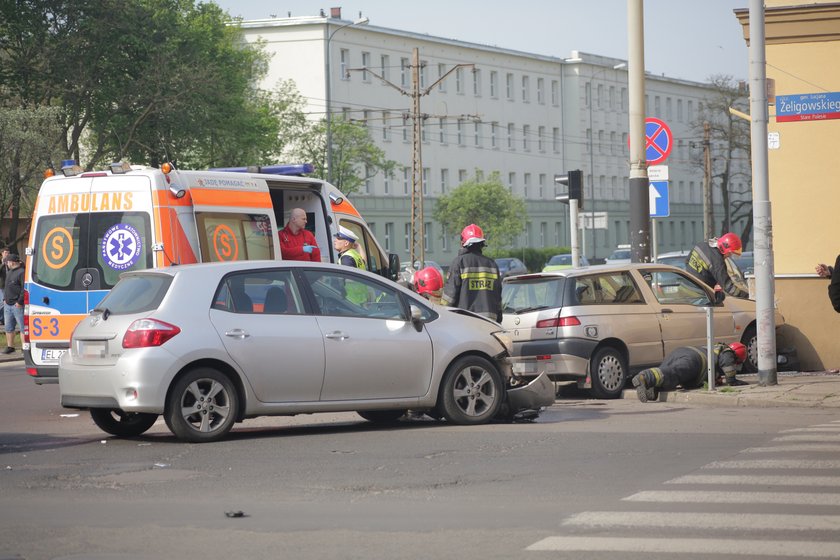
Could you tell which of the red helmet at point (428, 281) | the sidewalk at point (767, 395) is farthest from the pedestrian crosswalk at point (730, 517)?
the red helmet at point (428, 281)

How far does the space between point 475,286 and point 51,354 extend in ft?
15.5

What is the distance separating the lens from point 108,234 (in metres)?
15.3

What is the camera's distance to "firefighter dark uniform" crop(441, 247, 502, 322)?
14.6 meters

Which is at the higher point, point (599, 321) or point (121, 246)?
point (121, 246)

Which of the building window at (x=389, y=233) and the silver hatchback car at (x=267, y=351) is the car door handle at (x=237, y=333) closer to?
the silver hatchback car at (x=267, y=351)

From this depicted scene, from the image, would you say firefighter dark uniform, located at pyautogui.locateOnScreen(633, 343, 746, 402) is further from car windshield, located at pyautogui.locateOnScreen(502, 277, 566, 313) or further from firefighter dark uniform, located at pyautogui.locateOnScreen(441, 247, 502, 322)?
firefighter dark uniform, located at pyautogui.locateOnScreen(441, 247, 502, 322)

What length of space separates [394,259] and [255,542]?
13.0m

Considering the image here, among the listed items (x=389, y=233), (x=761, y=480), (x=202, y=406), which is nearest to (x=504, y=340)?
(x=202, y=406)

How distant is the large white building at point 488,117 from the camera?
282 feet

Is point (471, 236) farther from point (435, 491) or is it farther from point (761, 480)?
point (761, 480)

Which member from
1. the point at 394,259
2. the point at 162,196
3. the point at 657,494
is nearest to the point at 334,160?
the point at 394,259

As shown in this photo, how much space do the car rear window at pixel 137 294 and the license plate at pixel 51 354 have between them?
339 centimetres

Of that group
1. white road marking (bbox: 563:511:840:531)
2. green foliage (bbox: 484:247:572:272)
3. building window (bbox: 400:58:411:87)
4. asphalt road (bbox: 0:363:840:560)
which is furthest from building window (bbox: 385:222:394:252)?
white road marking (bbox: 563:511:840:531)

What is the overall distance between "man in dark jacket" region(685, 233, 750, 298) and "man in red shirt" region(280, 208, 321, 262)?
18.6 feet
